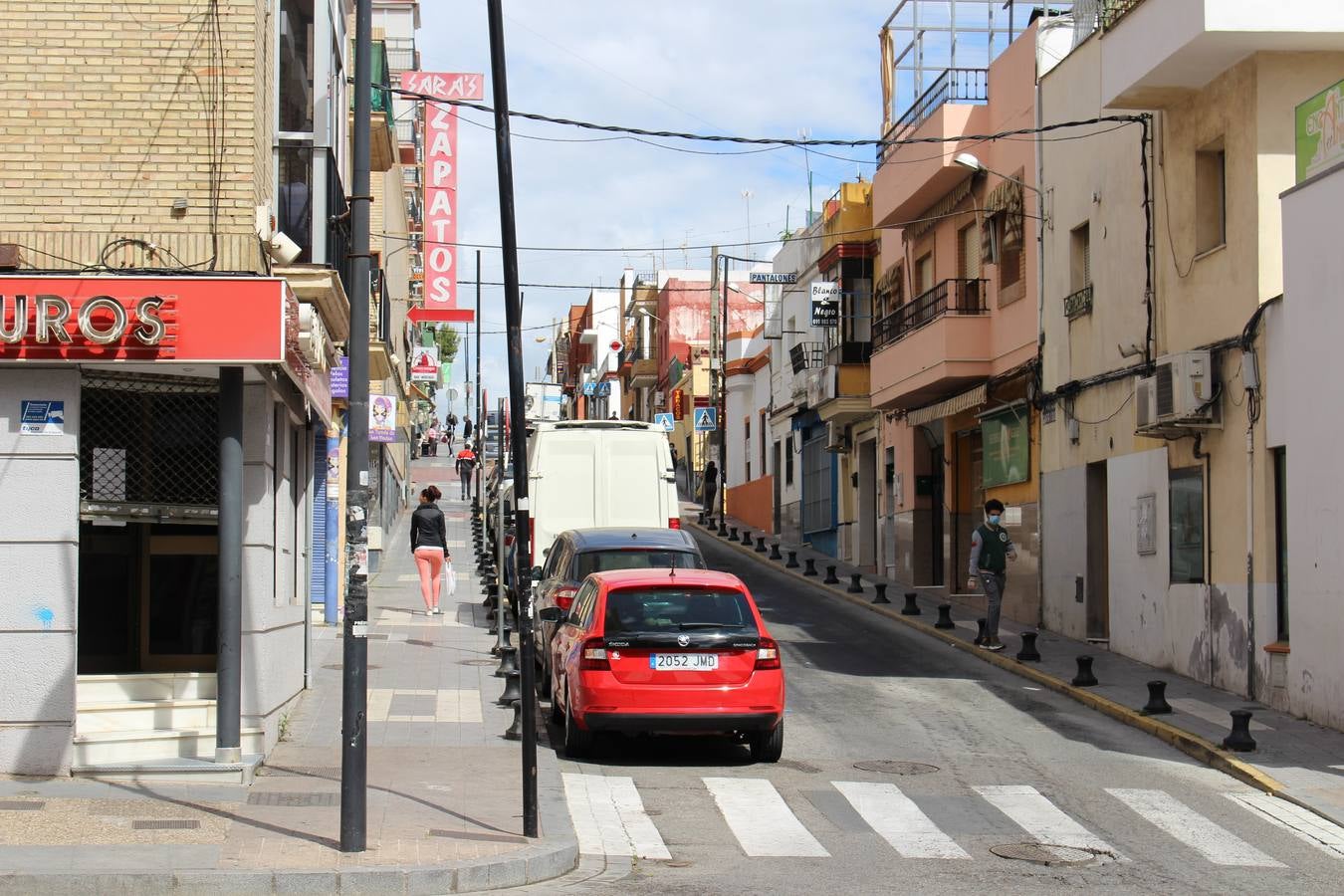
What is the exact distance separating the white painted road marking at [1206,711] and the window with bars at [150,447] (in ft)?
31.1

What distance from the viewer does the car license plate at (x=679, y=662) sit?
13320 mm

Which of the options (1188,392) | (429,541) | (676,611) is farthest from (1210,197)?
(429,541)

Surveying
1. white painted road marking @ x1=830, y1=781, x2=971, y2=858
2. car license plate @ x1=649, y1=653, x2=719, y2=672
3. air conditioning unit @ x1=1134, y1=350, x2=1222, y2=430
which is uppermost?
air conditioning unit @ x1=1134, y1=350, x2=1222, y2=430

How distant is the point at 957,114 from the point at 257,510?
17.8 metres

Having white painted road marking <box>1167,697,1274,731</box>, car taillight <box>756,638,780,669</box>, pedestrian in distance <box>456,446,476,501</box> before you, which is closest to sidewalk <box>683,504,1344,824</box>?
white painted road marking <box>1167,697,1274,731</box>

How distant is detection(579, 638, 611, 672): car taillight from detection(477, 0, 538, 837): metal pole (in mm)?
2632

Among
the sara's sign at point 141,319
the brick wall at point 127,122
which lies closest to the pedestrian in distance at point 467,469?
the brick wall at point 127,122

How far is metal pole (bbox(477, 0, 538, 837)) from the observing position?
1054 cm

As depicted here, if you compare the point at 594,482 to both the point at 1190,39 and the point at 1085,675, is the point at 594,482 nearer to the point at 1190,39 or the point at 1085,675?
the point at 1085,675

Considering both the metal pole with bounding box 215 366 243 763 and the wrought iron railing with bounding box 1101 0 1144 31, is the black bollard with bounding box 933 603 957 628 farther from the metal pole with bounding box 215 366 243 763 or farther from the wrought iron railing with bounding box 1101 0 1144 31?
the metal pole with bounding box 215 366 243 763

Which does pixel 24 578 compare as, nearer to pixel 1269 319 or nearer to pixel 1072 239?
pixel 1269 319

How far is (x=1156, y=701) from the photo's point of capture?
52.3 feet

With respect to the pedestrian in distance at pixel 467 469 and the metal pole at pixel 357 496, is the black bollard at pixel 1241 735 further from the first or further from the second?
the pedestrian in distance at pixel 467 469

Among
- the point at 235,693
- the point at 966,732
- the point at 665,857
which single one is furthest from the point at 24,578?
the point at 966,732
